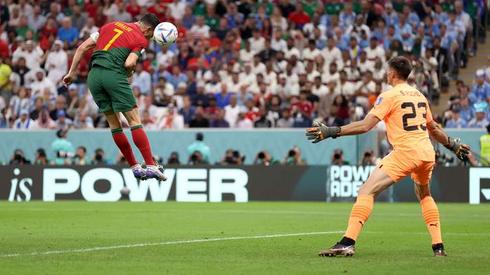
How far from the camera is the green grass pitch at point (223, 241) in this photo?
10.3m

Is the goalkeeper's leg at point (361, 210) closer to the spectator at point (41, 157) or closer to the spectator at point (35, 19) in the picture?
the spectator at point (41, 157)

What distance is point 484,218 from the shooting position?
1908cm

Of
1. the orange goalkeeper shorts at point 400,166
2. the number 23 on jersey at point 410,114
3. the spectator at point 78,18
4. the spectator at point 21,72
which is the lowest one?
the orange goalkeeper shorts at point 400,166

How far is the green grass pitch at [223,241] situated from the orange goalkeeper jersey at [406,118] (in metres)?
1.10

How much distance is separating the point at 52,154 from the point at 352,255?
19.2 metres

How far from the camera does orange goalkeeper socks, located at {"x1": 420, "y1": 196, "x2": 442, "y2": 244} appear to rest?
451 inches

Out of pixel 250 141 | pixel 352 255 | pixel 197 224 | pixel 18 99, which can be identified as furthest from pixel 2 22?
pixel 352 255

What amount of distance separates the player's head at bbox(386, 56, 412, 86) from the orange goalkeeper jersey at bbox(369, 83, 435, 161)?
82 millimetres

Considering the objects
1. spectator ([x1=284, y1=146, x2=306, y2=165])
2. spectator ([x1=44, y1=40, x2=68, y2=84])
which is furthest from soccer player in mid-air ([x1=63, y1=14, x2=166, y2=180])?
spectator ([x1=44, y1=40, x2=68, y2=84])

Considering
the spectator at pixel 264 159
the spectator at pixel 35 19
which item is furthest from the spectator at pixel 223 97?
the spectator at pixel 35 19

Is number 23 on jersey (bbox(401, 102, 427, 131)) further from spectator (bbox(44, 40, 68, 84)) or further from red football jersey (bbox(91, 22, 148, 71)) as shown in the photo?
spectator (bbox(44, 40, 68, 84))

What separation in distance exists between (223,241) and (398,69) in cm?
329

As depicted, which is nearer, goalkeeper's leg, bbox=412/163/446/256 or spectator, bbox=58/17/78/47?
goalkeeper's leg, bbox=412/163/446/256

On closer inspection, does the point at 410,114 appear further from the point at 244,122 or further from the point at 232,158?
the point at 244,122
